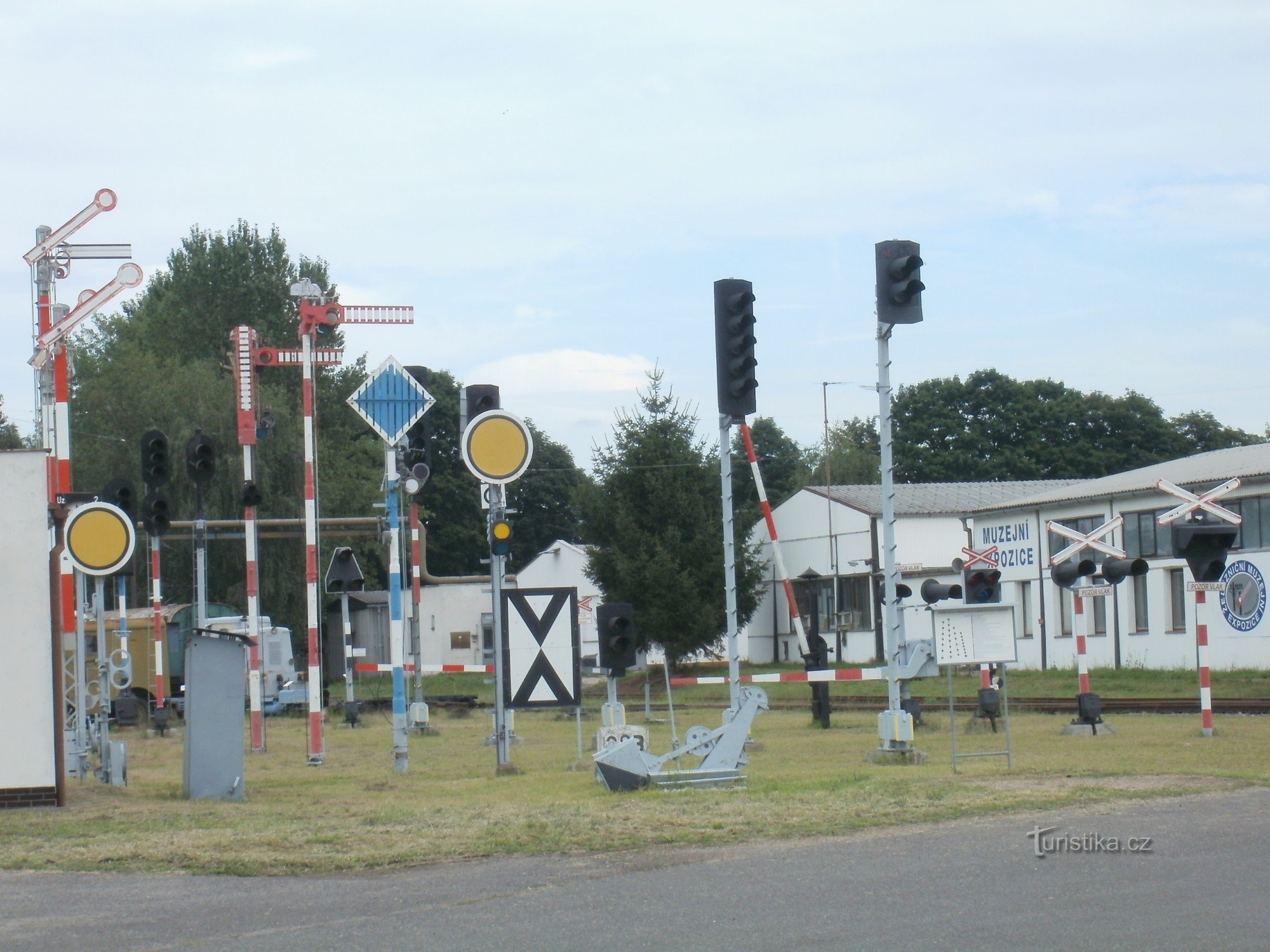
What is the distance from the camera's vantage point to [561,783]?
14648 millimetres

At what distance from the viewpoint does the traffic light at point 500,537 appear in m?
16.1

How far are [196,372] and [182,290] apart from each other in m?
15.3

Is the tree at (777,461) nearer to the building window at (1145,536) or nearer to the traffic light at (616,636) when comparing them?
the building window at (1145,536)

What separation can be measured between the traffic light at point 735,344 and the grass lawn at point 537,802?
3811 mm

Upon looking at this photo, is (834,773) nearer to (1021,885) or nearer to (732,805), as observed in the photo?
(732,805)

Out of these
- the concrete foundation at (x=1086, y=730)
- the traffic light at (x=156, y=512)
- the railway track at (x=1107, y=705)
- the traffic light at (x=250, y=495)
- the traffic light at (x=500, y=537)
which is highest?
the traffic light at (x=250, y=495)

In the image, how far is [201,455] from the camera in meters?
20.9

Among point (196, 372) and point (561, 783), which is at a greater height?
point (196, 372)

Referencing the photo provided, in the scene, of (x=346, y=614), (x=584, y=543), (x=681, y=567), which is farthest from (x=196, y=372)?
(x=346, y=614)

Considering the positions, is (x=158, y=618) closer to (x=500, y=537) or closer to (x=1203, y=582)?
(x=500, y=537)

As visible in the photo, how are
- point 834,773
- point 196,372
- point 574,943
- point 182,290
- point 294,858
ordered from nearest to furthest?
point 574,943
point 294,858
point 834,773
point 196,372
point 182,290

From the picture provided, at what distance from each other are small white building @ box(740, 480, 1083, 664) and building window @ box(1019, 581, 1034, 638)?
104 inches

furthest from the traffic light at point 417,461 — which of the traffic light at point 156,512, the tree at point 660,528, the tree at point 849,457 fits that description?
the tree at point 849,457

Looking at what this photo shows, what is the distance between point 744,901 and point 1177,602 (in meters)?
40.3
